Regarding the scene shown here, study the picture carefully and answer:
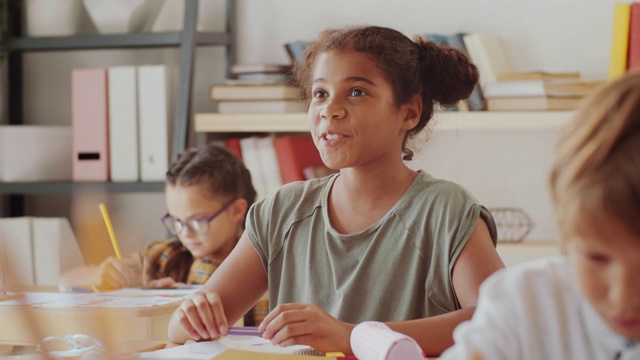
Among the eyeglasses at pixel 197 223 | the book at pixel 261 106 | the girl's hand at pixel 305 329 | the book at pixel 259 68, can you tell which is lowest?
the eyeglasses at pixel 197 223

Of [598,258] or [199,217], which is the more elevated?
[598,258]

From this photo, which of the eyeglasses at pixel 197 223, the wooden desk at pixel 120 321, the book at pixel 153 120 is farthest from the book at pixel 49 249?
the wooden desk at pixel 120 321

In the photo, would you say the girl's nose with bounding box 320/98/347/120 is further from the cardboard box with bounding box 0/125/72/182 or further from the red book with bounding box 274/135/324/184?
the cardboard box with bounding box 0/125/72/182

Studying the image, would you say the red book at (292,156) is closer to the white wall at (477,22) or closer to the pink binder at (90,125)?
the white wall at (477,22)

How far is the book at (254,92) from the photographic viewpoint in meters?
3.14

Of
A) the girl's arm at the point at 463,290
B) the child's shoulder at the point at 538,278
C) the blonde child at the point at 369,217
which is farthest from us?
the blonde child at the point at 369,217

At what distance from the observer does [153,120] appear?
131 inches

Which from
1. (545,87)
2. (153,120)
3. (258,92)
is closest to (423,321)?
(545,87)

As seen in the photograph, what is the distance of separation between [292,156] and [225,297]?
1.61 meters

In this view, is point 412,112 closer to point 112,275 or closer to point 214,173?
point 112,275

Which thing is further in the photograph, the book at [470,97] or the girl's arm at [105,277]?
the book at [470,97]

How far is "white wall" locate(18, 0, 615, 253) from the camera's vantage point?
3131 mm

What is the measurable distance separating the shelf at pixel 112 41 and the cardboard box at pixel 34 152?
0.30 meters

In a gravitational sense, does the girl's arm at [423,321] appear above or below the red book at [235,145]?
above
